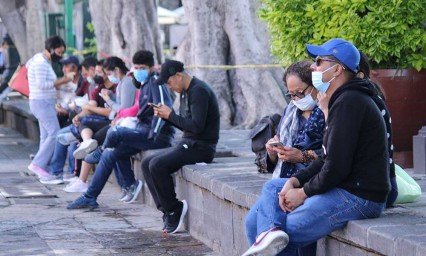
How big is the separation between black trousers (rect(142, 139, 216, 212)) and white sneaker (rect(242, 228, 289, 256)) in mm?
3677

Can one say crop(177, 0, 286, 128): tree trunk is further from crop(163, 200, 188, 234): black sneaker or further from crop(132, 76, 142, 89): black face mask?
crop(163, 200, 188, 234): black sneaker

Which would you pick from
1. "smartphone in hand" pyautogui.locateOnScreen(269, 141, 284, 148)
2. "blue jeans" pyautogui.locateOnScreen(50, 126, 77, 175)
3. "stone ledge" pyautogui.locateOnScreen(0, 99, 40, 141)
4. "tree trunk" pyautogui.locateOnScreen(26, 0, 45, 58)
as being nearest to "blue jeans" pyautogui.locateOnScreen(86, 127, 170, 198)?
"blue jeans" pyautogui.locateOnScreen(50, 126, 77, 175)

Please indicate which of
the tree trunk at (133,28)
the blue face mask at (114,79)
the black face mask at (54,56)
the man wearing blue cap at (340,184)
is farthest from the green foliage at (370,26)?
the tree trunk at (133,28)

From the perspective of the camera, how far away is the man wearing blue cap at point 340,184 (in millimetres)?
6574

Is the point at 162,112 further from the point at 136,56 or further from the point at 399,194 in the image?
the point at 399,194

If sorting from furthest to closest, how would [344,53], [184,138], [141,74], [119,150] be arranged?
[119,150]
[141,74]
[184,138]
[344,53]

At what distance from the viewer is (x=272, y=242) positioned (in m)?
6.61

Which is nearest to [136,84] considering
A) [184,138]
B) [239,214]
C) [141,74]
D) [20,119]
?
[141,74]

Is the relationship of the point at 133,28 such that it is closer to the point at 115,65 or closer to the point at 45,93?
the point at 45,93

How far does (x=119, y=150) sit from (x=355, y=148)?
19.4ft

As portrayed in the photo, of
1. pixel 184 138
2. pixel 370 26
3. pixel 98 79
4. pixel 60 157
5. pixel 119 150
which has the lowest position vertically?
pixel 60 157

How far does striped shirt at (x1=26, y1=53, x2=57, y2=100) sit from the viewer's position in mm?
15039

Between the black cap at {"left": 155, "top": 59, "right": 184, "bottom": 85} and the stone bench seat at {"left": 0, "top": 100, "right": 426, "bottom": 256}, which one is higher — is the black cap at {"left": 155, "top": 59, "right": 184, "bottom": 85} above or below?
above

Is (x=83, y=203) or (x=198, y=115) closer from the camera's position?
(x=198, y=115)
